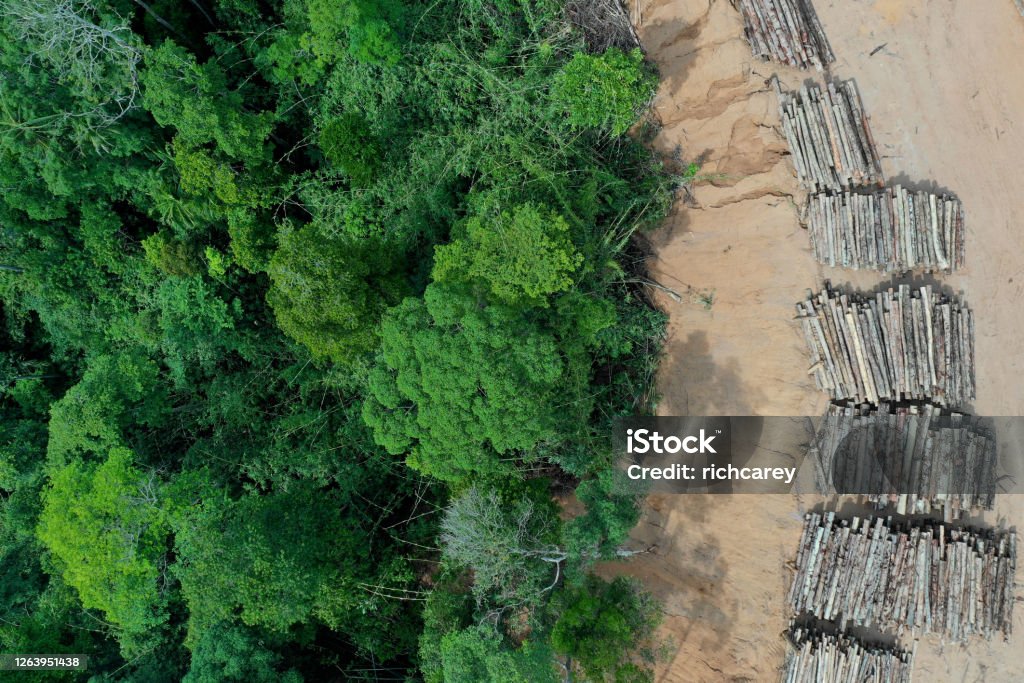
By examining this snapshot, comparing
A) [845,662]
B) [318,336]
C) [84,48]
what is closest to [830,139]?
[845,662]

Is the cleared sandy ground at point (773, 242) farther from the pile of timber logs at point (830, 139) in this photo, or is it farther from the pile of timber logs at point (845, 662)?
the pile of timber logs at point (845, 662)

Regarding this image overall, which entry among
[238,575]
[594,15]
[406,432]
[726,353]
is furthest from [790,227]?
[238,575]

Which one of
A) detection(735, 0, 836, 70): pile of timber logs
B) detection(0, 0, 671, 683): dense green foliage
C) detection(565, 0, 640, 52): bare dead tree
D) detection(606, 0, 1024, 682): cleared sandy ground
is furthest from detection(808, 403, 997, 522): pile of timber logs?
detection(565, 0, 640, 52): bare dead tree

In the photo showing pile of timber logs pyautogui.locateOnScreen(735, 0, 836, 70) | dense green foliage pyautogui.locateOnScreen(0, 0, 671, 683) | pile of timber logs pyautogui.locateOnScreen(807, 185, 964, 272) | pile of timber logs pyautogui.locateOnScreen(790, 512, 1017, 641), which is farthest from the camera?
pile of timber logs pyautogui.locateOnScreen(735, 0, 836, 70)

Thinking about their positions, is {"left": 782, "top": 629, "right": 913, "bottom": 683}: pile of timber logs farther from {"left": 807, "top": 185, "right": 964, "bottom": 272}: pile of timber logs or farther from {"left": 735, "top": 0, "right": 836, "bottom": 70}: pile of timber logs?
{"left": 735, "top": 0, "right": 836, "bottom": 70}: pile of timber logs

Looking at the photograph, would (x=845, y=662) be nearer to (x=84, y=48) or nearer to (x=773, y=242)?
(x=773, y=242)
